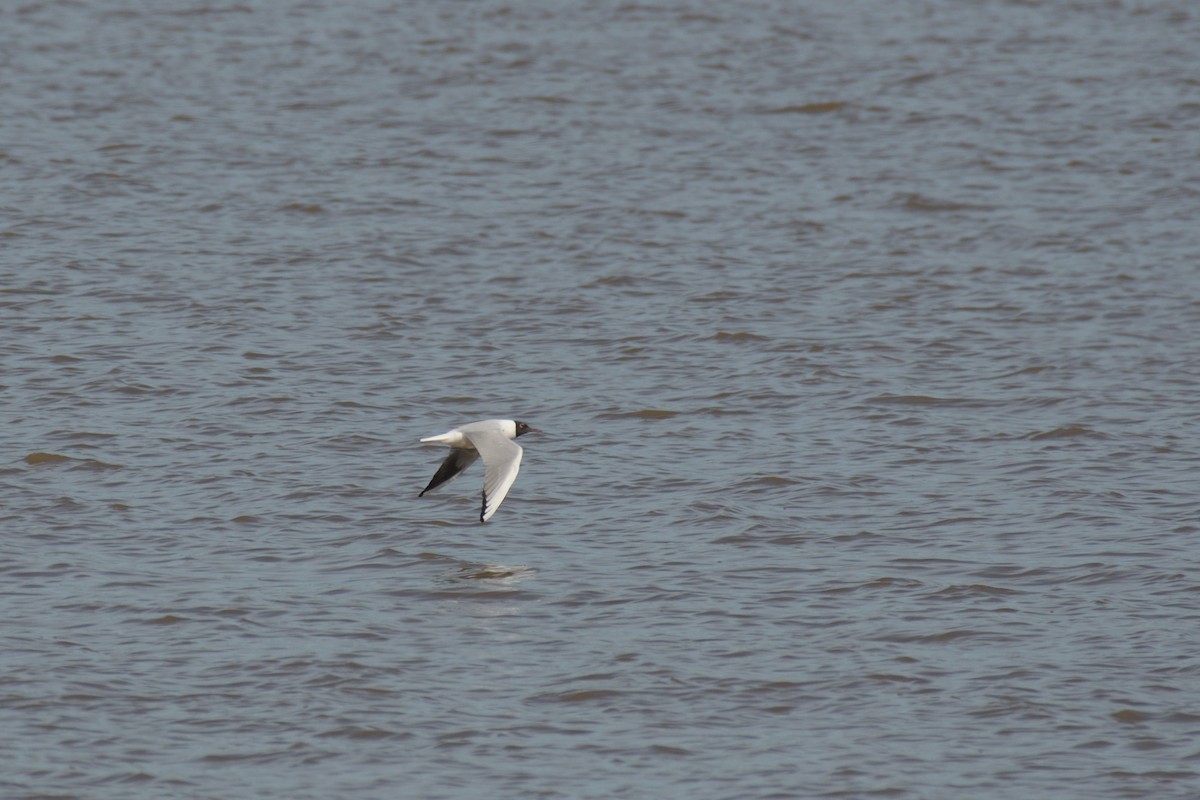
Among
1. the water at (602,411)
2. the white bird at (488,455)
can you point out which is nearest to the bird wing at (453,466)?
the white bird at (488,455)

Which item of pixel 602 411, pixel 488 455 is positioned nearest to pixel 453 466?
pixel 488 455

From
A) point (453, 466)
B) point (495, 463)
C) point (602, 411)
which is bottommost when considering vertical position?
point (602, 411)

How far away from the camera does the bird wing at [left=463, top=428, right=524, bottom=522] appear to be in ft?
30.7

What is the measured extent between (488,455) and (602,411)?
7.85 feet

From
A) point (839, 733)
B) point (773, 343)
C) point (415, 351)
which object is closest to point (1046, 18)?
point (773, 343)

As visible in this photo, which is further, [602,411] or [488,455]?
[602,411]

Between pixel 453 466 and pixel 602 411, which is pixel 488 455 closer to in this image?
pixel 453 466

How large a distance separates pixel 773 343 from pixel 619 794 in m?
6.78

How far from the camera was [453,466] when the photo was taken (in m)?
10.2

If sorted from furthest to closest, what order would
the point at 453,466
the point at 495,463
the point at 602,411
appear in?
the point at 602,411, the point at 453,466, the point at 495,463

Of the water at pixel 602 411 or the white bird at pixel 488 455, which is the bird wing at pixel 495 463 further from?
the water at pixel 602 411

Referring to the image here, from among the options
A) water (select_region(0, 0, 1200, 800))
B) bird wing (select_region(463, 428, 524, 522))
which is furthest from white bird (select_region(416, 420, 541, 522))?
water (select_region(0, 0, 1200, 800))

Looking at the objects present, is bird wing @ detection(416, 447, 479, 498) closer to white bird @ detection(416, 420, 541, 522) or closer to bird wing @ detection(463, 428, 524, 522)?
white bird @ detection(416, 420, 541, 522)

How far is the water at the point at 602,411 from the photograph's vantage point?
763 cm
